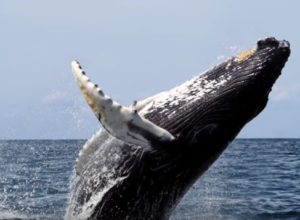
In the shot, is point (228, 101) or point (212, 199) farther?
point (212, 199)

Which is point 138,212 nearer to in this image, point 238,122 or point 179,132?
point 179,132

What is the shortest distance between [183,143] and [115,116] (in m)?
1.17

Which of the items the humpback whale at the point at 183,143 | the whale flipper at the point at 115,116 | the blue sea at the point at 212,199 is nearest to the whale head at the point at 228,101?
the humpback whale at the point at 183,143

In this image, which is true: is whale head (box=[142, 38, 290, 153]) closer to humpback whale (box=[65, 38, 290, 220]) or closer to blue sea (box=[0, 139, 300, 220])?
humpback whale (box=[65, 38, 290, 220])

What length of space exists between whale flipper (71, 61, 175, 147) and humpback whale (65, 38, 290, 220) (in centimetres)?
51

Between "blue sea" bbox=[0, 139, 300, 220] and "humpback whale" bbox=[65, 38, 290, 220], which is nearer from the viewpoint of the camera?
"humpback whale" bbox=[65, 38, 290, 220]

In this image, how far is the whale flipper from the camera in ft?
20.5

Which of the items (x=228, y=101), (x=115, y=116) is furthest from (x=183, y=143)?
(x=115, y=116)

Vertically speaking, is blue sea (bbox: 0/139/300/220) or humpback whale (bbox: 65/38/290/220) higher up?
humpback whale (bbox: 65/38/290/220)

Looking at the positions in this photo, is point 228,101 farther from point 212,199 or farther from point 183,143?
point 212,199

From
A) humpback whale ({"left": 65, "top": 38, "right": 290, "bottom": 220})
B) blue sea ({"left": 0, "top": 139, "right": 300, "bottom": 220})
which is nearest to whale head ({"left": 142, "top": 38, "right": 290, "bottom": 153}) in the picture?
humpback whale ({"left": 65, "top": 38, "right": 290, "bottom": 220})

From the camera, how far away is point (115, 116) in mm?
6273

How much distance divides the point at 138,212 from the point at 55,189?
11245mm

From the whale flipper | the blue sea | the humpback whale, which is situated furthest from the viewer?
the blue sea
